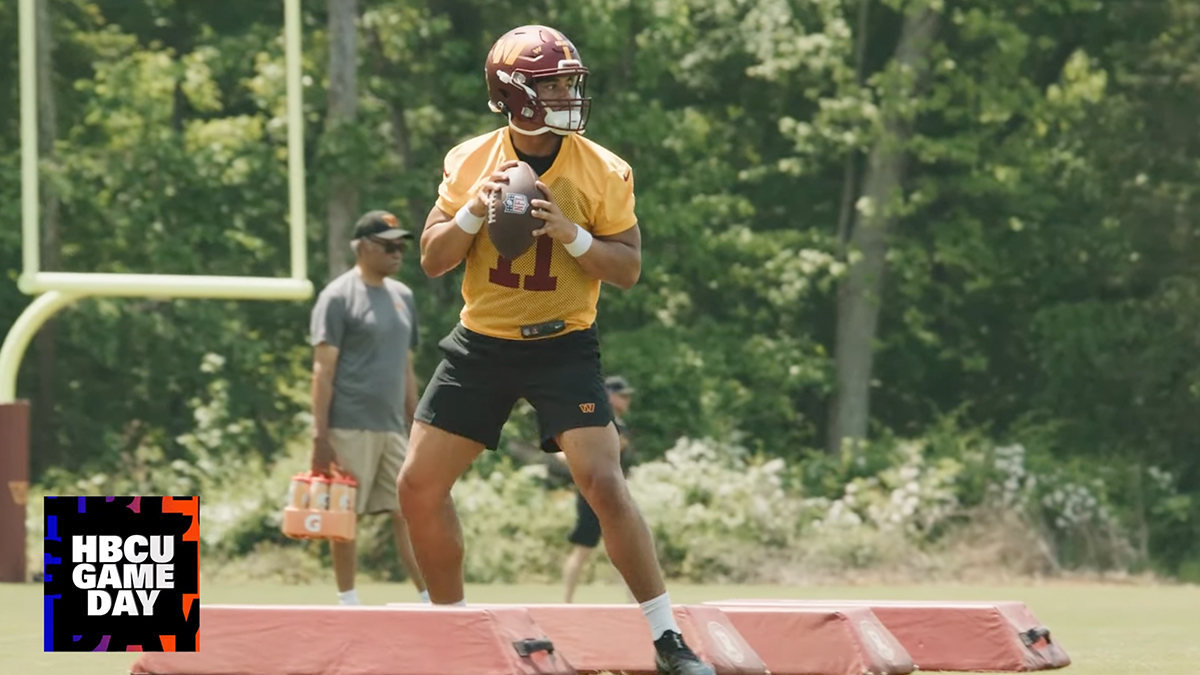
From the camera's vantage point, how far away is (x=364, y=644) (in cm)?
711

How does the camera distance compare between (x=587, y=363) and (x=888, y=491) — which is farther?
(x=888, y=491)

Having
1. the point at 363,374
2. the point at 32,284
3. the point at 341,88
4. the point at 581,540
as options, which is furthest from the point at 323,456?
the point at 341,88

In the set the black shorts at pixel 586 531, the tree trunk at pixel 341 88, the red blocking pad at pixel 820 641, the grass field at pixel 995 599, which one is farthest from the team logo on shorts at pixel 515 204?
the tree trunk at pixel 341 88

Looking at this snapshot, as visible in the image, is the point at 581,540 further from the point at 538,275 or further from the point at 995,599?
the point at 538,275

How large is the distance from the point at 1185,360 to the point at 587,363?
17.9 meters

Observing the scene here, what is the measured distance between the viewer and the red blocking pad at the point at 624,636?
7.45 m

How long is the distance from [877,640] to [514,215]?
2003mm

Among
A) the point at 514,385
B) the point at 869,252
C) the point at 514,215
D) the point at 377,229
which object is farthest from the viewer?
the point at 869,252

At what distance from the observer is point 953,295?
1022 inches

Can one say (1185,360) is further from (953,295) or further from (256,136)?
(256,136)

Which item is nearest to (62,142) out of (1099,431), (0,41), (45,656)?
(0,41)

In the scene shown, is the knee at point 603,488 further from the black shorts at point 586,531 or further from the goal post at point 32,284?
the goal post at point 32,284

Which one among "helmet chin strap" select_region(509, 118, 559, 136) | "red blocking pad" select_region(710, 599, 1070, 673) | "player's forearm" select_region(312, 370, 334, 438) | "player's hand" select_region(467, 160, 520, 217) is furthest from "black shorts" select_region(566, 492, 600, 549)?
"player's hand" select_region(467, 160, 520, 217)

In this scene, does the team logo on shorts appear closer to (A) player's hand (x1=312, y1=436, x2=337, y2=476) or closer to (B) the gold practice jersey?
(B) the gold practice jersey
